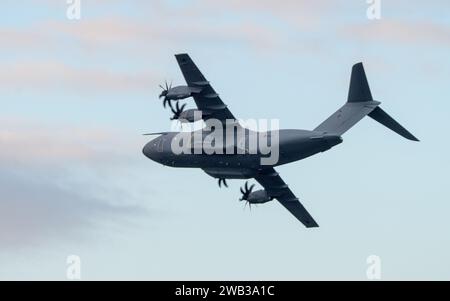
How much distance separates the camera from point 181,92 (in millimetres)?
62031

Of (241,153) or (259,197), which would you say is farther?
(259,197)

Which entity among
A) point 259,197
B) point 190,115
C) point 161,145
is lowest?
point 259,197

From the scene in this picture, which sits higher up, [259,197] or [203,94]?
[203,94]

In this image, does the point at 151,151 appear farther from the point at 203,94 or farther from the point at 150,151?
the point at 203,94

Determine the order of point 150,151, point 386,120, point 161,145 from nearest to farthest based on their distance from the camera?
point 386,120 < point 161,145 < point 150,151

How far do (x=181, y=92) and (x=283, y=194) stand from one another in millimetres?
13345

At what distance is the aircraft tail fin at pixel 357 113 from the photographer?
61.8m

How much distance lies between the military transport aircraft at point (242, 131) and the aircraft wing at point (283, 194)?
89.7 inches

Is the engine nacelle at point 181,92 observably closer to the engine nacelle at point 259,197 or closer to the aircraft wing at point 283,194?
the aircraft wing at point 283,194

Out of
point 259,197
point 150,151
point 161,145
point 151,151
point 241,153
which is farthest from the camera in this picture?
point 259,197

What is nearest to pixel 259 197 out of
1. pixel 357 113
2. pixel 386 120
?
pixel 357 113
